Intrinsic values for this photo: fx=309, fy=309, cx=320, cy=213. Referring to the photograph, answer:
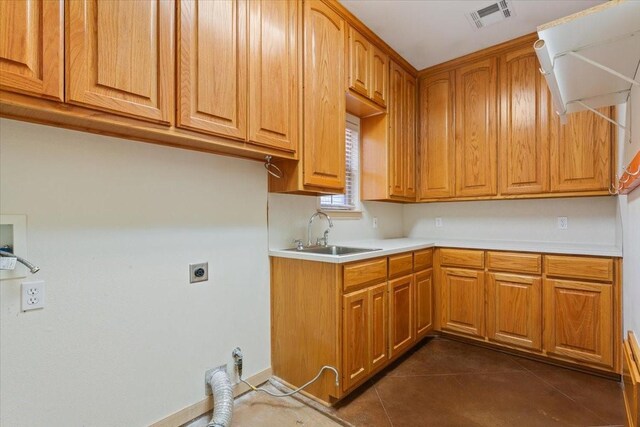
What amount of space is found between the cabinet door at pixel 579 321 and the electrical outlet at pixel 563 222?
0.71 metres

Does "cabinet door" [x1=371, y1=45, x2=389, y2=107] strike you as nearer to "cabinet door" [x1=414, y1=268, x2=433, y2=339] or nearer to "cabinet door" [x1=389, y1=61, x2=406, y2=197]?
"cabinet door" [x1=389, y1=61, x2=406, y2=197]

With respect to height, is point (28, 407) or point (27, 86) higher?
point (27, 86)

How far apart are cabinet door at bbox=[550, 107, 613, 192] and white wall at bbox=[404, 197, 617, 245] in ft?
1.01

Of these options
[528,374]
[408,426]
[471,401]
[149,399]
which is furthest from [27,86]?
[528,374]

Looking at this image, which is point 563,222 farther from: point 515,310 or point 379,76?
point 379,76

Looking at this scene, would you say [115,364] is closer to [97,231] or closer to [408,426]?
[97,231]

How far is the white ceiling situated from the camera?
2.23 m

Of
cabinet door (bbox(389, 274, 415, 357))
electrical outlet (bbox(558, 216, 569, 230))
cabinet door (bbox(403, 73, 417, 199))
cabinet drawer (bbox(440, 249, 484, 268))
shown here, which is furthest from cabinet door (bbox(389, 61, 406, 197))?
electrical outlet (bbox(558, 216, 569, 230))

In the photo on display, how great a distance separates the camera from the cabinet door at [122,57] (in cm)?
111

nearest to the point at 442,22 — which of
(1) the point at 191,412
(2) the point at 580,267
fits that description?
(2) the point at 580,267

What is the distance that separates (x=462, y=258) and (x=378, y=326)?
3.76 feet

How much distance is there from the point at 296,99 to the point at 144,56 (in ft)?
2.88

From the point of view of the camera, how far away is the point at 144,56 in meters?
1.28

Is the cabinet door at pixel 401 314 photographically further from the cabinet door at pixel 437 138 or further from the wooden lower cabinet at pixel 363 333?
the cabinet door at pixel 437 138
